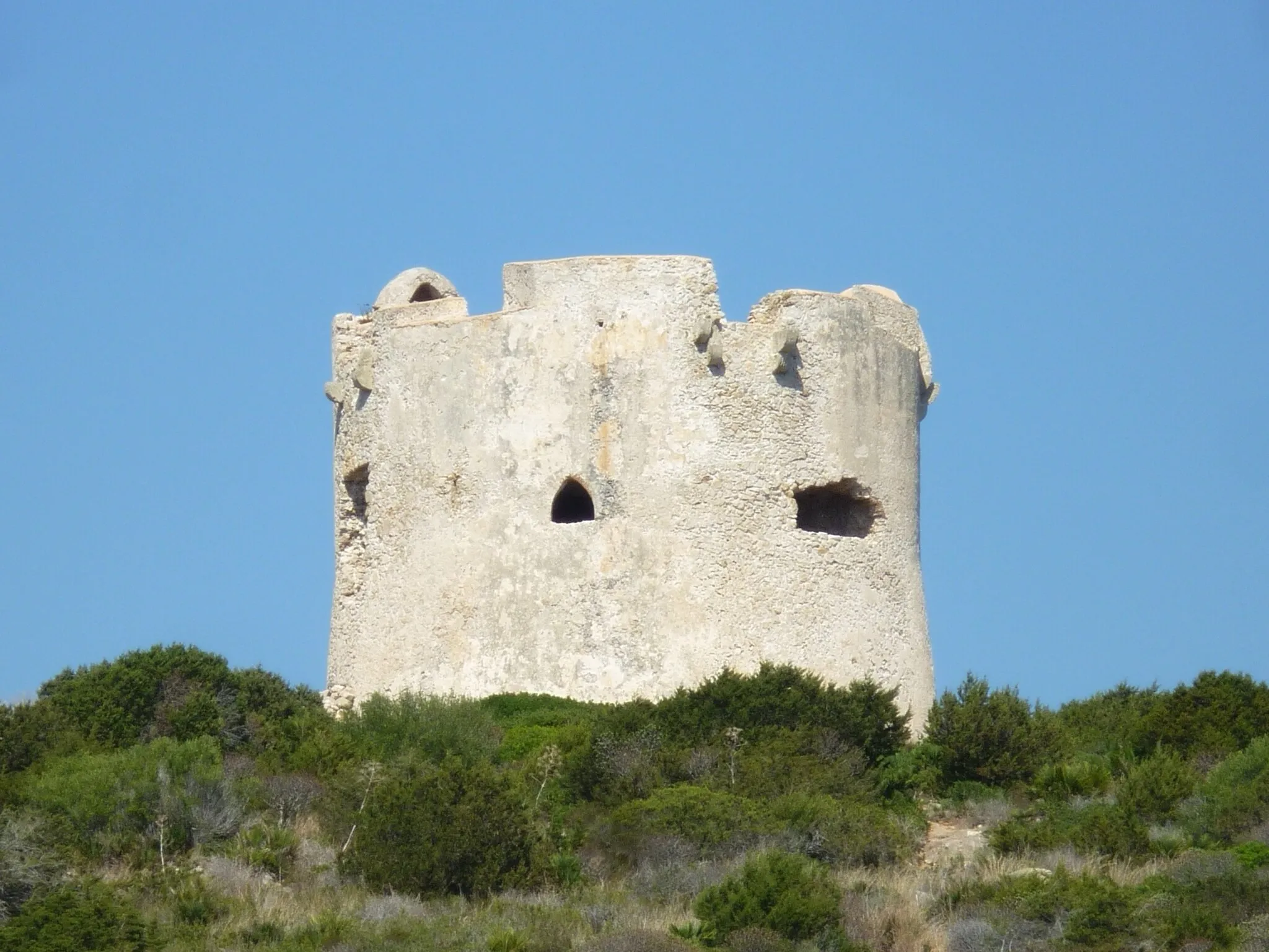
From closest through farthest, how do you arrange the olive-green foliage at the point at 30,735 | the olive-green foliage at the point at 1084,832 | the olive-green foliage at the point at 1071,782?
the olive-green foliage at the point at 1084,832 < the olive-green foliage at the point at 1071,782 < the olive-green foliage at the point at 30,735

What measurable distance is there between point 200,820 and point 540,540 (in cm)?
499

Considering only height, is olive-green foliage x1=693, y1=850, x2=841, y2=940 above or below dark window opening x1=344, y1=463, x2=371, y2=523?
below

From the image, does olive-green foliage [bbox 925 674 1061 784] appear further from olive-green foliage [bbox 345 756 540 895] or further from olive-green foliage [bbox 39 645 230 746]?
olive-green foliage [bbox 39 645 230 746]

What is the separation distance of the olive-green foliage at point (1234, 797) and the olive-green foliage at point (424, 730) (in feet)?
19.9

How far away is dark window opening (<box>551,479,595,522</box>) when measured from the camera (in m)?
25.5

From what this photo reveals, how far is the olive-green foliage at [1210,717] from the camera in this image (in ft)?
79.3

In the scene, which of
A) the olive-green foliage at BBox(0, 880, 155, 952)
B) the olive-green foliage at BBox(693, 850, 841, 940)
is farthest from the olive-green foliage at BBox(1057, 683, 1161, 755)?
the olive-green foliage at BBox(0, 880, 155, 952)

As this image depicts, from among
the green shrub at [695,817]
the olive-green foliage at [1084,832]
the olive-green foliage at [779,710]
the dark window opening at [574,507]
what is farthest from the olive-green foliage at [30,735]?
the olive-green foliage at [1084,832]

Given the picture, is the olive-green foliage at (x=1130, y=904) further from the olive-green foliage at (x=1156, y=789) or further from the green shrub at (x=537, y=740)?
the green shrub at (x=537, y=740)

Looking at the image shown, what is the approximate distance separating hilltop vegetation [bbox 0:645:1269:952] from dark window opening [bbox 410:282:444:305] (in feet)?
14.2

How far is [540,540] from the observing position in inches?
963

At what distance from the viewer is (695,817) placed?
66.7 ft

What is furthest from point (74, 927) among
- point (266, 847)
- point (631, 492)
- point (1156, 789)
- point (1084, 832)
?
point (1156, 789)

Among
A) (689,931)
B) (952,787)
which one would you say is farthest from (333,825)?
(952,787)
